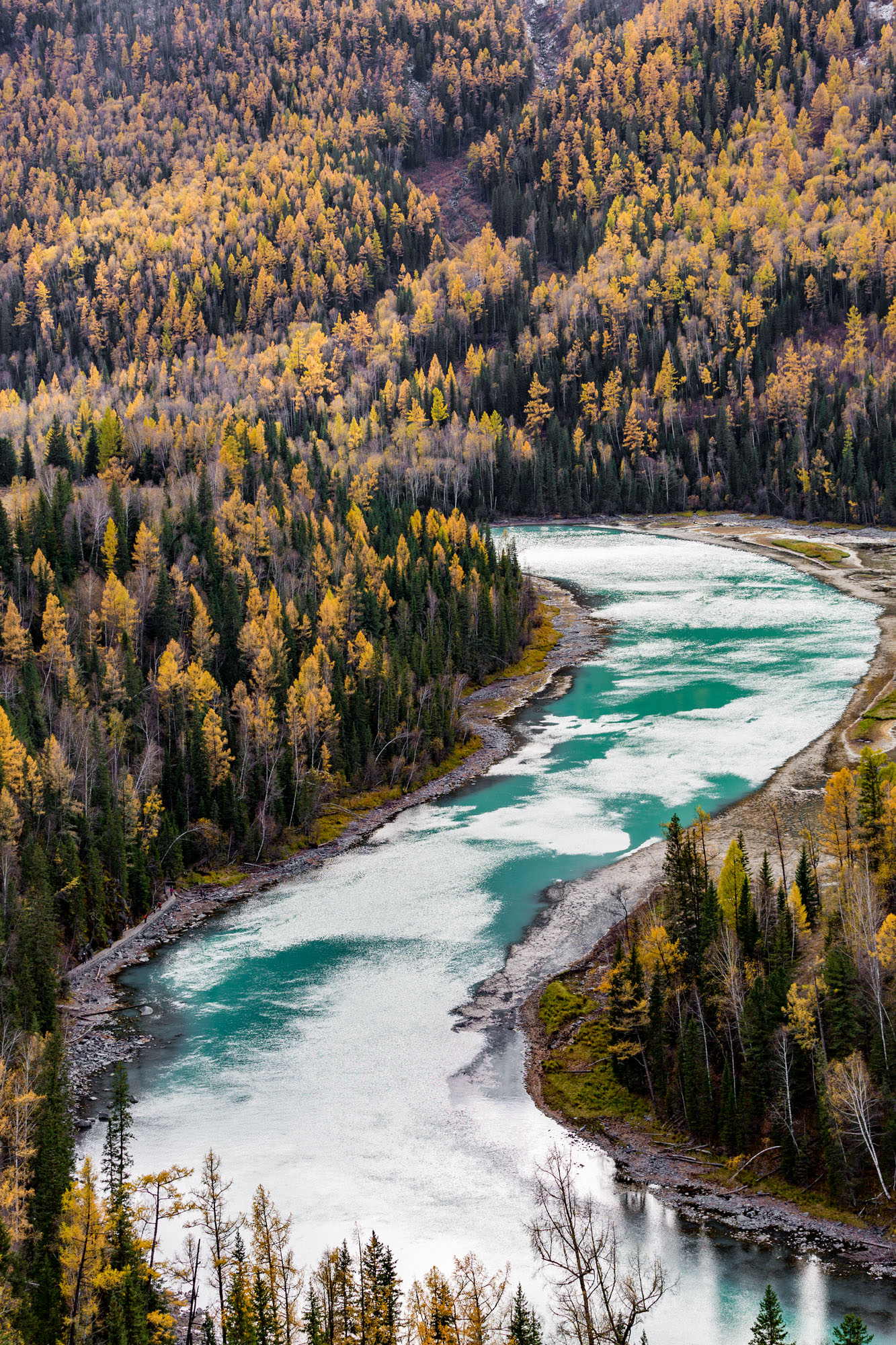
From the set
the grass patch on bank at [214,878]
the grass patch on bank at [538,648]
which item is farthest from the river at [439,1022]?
the grass patch on bank at [538,648]

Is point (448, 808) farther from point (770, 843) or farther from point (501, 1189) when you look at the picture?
point (501, 1189)

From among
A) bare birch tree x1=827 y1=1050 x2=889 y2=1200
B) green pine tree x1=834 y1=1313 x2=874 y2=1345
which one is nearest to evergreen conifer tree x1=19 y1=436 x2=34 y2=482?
bare birch tree x1=827 y1=1050 x2=889 y2=1200

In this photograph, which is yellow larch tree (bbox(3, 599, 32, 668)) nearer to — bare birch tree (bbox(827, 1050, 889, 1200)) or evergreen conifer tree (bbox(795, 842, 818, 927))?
evergreen conifer tree (bbox(795, 842, 818, 927))

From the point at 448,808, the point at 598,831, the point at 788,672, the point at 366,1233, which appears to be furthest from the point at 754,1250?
the point at 788,672

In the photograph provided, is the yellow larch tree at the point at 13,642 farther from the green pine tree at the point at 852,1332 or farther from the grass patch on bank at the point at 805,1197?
the green pine tree at the point at 852,1332

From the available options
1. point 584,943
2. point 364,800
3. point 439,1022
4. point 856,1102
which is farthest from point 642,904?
point 364,800

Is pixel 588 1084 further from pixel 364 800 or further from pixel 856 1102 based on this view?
pixel 364 800
